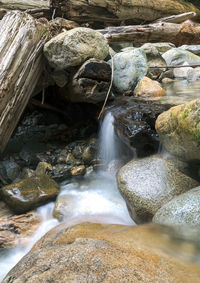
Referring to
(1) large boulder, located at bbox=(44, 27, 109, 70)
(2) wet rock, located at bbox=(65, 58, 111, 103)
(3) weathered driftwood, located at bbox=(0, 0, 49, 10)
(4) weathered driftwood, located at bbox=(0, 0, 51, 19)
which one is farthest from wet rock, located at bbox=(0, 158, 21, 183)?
(3) weathered driftwood, located at bbox=(0, 0, 49, 10)

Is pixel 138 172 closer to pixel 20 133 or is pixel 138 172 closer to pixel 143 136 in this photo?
pixel 143 136

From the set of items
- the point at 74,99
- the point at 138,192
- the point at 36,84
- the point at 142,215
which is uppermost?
the point at 36,84

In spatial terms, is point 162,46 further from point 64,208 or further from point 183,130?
point 64,208

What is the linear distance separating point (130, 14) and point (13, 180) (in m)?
7.88

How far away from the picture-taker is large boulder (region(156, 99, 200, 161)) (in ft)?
7.46

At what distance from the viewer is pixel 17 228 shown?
3.01m

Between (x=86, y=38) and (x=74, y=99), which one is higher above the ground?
(x=86, y=38)

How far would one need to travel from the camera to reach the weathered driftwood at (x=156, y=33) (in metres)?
6.67

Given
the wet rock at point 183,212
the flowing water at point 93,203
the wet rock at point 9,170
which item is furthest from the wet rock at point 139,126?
the wet rock at point 9,170

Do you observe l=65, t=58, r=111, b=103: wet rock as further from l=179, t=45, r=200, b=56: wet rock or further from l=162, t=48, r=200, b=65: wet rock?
l=179, t=45, r=200, b=56: wet rock

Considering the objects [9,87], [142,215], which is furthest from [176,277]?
[9,87]

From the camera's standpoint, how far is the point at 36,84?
4.19 meters

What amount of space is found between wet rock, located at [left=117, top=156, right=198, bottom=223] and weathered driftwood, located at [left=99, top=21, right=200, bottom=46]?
4.93 m

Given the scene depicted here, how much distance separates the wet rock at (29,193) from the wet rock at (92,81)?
1613 millimetres
